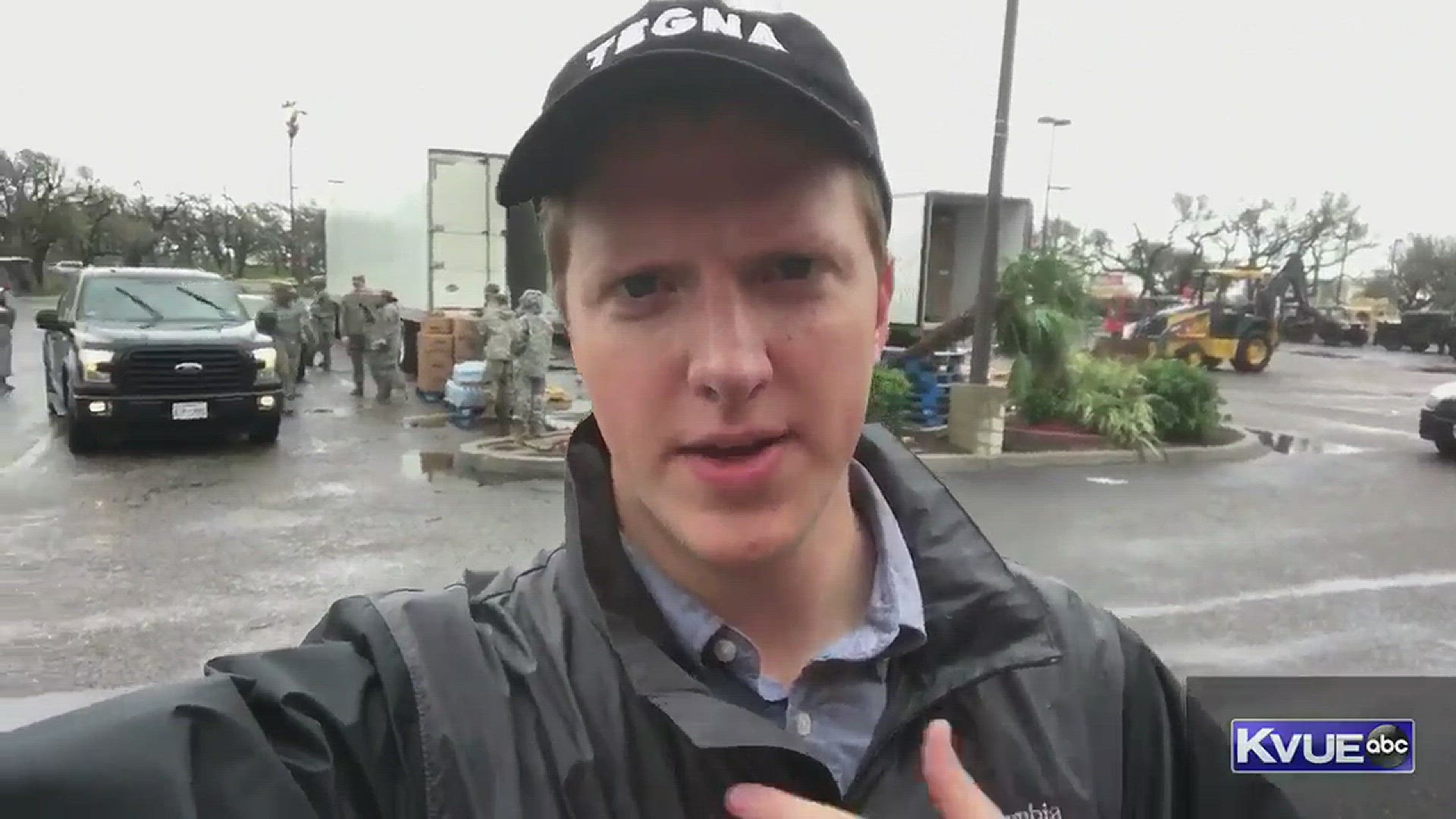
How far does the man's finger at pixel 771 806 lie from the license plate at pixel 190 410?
11321 millimetres

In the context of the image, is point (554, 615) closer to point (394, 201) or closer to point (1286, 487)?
point (1286, 487)

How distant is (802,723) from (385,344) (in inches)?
572

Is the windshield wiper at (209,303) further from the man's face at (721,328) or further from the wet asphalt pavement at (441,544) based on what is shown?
the man's face at (721,328)

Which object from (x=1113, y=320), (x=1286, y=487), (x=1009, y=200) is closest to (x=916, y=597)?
(x=1286, y=487)

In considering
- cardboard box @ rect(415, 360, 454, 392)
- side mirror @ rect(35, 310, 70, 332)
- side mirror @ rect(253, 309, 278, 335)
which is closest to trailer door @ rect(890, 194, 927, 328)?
cardboard box @ rect(415, 360, 454, 392)

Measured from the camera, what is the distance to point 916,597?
1.45 metres

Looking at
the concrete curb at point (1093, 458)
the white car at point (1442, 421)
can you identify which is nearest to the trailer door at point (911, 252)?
the concrete curb at point (1093, 458)

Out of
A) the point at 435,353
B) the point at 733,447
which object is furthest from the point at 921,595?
the point at 435,353

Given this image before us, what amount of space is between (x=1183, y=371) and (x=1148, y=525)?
5.81 m

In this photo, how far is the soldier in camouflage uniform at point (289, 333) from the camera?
15.1 m

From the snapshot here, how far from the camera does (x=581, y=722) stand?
115 centimetres

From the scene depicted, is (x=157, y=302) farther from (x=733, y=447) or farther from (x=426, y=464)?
(x=733, y=447)

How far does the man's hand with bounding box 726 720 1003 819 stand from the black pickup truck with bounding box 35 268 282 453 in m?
11.3

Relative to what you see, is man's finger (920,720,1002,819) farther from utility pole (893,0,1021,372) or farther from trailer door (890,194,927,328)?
trailer door (890,194,927,328)
